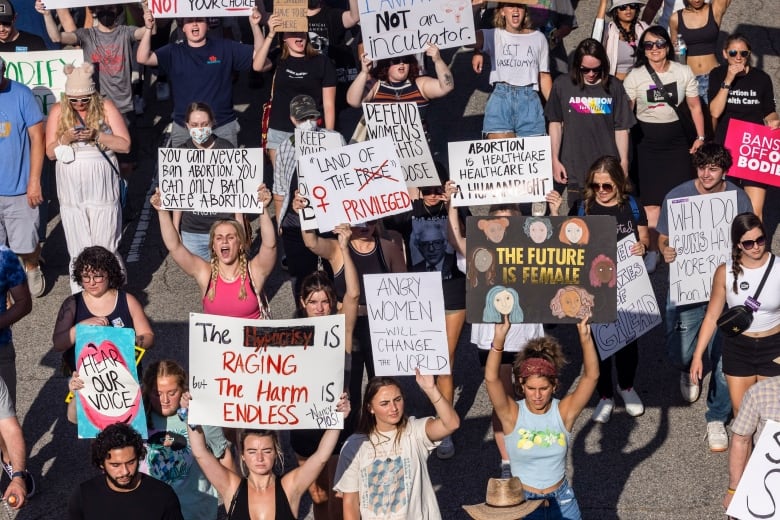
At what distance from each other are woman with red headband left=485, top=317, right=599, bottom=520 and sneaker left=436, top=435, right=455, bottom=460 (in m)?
2.08

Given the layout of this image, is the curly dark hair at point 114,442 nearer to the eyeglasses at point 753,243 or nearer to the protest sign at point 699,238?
the eyeglasses at point 753,243

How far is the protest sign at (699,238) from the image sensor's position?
11.2 metres

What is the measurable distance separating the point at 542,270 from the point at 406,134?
282 centimetres

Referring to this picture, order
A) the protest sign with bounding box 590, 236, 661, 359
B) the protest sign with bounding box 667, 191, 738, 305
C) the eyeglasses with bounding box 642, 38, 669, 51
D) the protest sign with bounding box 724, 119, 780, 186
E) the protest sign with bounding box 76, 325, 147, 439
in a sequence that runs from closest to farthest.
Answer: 1. the protest sign with bounding box 76, 325, 147, 439
2. the protest sign with bounding box 590, 236, 661, 359
3. the protest sign with bounding box 667, 191, 738, 305
4. the protest sign with bounding box 724, 119, 780, 186
5. the eyeglasses with bounding box 642, 38, 669, 51

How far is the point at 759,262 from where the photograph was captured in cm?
998

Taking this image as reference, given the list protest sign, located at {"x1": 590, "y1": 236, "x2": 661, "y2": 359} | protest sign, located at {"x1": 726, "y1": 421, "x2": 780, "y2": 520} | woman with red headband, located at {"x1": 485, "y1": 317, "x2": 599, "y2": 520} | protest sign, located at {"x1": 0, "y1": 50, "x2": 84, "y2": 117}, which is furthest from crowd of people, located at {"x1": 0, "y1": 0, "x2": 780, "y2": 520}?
protest sign, located at {"x1": 726, "y1": 421, "x2": 780, "y2": 520}

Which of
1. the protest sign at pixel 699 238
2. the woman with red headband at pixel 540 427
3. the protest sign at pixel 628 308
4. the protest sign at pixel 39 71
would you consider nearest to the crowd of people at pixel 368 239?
the woman with red headband at pixel 540 427

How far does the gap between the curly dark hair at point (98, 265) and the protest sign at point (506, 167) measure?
9.22 ft

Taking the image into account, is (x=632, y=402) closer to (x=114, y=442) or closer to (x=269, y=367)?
(x=269, y=367)

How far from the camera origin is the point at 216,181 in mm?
11594

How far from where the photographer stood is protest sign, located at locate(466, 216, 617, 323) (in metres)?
9.56

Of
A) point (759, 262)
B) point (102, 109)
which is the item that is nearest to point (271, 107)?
point (102, 109)

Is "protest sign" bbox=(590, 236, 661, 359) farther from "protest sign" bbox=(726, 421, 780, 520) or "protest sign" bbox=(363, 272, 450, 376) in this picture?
"protest sign" bbox=(726, 421, 780, 520)

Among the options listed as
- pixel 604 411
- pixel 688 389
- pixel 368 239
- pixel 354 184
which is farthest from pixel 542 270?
pixel 688 389
